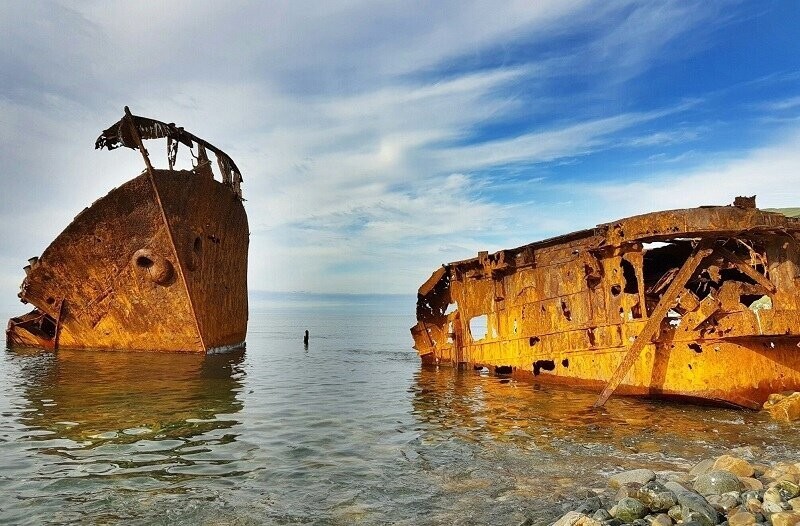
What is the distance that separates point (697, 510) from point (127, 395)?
10.5m

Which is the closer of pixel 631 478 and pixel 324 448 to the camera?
pixel 631 478

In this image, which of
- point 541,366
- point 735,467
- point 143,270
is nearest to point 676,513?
point 735,467

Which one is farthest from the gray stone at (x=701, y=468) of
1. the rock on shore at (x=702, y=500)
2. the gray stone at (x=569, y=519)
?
the gray stone at (x=569, y=519)

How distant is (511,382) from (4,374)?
1364 cm

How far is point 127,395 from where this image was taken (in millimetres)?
11047

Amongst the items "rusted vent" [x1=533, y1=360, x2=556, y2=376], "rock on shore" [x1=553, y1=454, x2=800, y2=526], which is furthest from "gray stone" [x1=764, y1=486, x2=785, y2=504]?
"rusted vent" [x1=533, y1=360, x2=556, y2=376]

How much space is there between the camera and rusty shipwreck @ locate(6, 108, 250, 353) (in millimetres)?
16734

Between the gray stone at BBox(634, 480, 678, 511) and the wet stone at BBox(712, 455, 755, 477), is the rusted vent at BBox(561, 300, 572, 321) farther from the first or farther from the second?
the gray stone at BBox(634, 480, 678, 511)

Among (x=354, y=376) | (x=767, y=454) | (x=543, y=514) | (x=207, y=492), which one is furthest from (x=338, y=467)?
(x=354, y=376)

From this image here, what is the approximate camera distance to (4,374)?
14609 mm

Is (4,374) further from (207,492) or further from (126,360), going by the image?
(207,492)

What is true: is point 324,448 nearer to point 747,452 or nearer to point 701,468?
point 701,468

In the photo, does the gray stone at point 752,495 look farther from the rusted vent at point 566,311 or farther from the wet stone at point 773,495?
the rusted vent at point 566,311

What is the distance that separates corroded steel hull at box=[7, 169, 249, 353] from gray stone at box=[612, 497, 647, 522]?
1512cm
